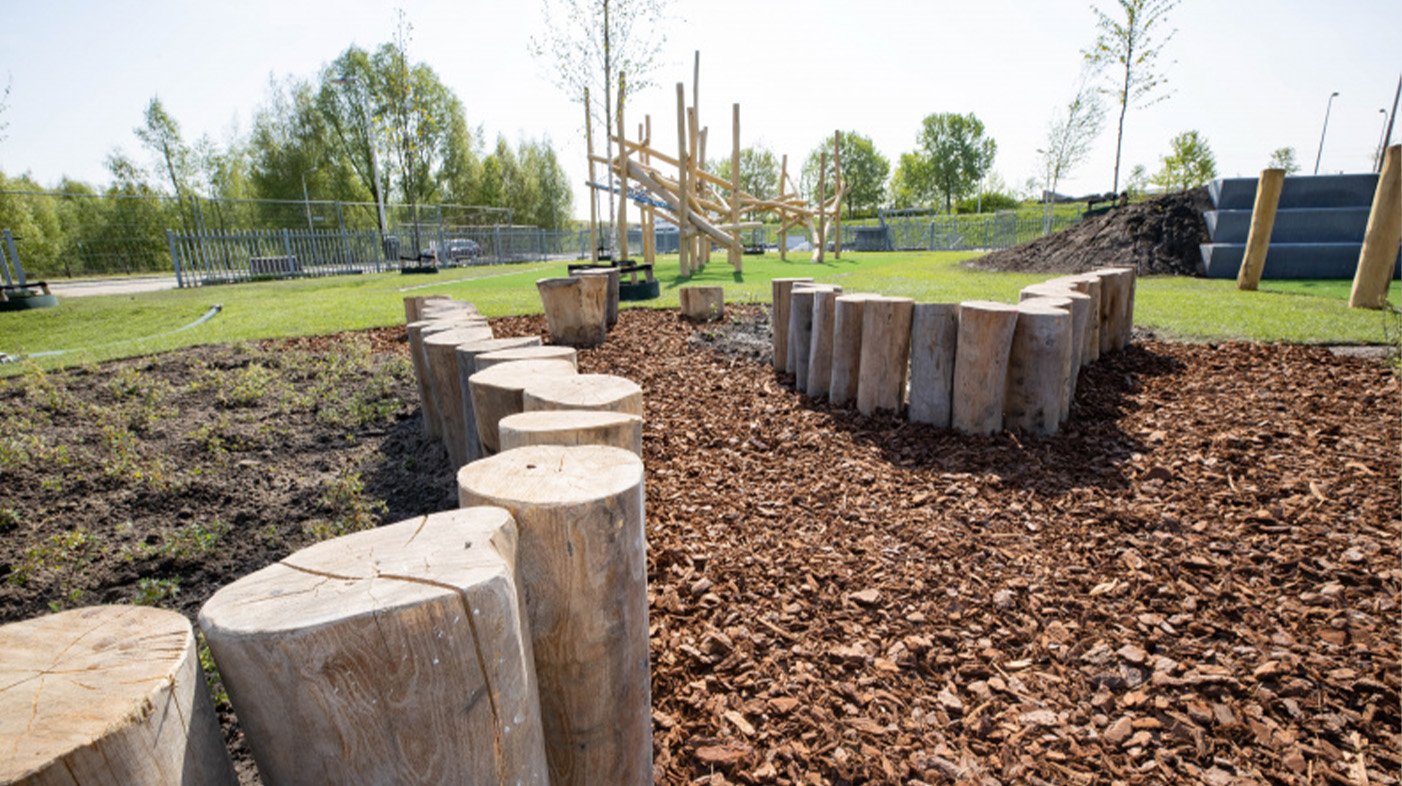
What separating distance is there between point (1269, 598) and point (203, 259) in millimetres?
Answer: 27191

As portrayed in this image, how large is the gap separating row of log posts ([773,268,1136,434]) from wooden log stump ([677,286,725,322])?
297 cm

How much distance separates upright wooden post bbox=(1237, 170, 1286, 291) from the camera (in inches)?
394

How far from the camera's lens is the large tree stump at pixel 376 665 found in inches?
40.8

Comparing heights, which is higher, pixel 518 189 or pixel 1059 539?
pixel 518 189

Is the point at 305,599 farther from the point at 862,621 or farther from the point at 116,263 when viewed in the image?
the point at 116,263

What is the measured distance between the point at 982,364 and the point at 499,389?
288cm

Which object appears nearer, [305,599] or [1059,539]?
[305,599]

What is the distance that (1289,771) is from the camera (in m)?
1.76

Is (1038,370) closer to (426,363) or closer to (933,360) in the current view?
(933,360)

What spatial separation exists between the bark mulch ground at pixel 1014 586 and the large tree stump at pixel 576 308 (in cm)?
270

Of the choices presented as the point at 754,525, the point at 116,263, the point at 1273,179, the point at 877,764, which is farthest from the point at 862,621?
the point at 116,263

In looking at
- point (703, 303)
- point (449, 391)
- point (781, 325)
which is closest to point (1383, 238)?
point (781, 325)

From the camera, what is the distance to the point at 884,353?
435cm

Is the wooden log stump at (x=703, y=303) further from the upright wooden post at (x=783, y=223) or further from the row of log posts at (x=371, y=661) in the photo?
the upright wooden post at (x=783, y=223)
